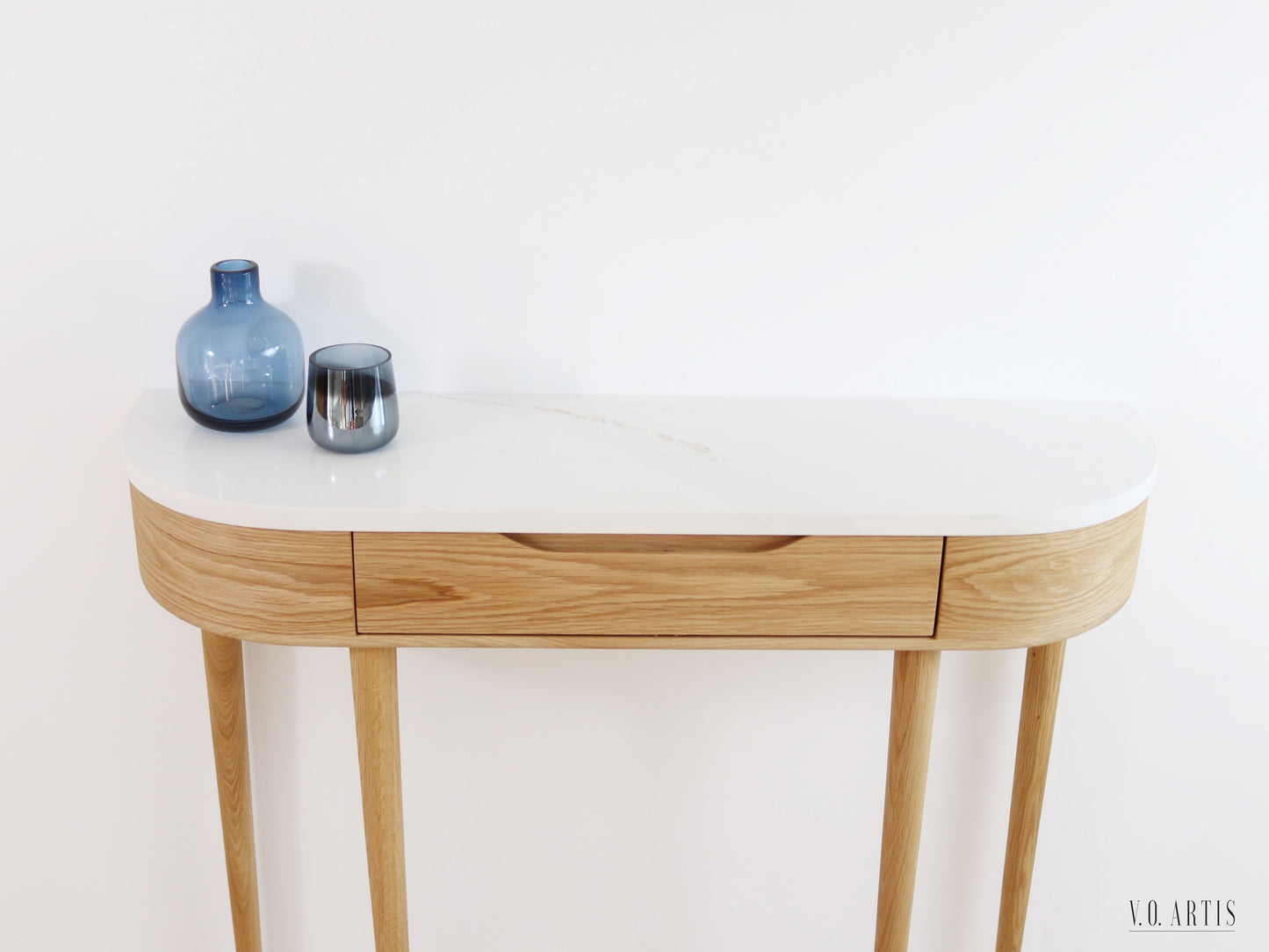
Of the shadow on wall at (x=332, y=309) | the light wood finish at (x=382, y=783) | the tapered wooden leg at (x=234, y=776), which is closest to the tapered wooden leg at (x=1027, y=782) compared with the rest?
the light wood finish at (x=382, y=783)

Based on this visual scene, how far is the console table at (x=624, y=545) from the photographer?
3.47 feet

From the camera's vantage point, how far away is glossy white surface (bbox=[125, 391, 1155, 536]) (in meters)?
1.05

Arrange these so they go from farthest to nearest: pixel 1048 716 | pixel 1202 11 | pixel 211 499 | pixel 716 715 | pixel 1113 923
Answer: pixel 1113 923, pixel 716 715, pixel 1048 716, pixel 1202 11, pixel 211 499

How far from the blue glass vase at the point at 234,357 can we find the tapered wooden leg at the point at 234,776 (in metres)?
0.28

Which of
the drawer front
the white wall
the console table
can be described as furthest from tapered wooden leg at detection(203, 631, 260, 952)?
the drawer front

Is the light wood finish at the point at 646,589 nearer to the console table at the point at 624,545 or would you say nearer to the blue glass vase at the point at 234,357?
the console table at the point at 624,545

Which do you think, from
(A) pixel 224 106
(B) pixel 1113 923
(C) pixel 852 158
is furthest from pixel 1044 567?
(A) pixel 224 106

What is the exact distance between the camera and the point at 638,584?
107 cm

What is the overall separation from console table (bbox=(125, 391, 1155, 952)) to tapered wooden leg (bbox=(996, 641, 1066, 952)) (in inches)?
6.2

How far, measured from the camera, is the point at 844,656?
4.62 feet

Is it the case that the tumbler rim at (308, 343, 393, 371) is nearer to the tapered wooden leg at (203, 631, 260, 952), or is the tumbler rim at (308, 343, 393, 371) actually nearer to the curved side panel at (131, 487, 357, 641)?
the curved side panel at (131, 487, 357, 641)

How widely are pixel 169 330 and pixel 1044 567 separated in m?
0.94

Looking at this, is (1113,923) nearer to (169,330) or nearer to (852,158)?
(852,158)

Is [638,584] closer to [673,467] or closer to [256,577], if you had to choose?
[673,467]
